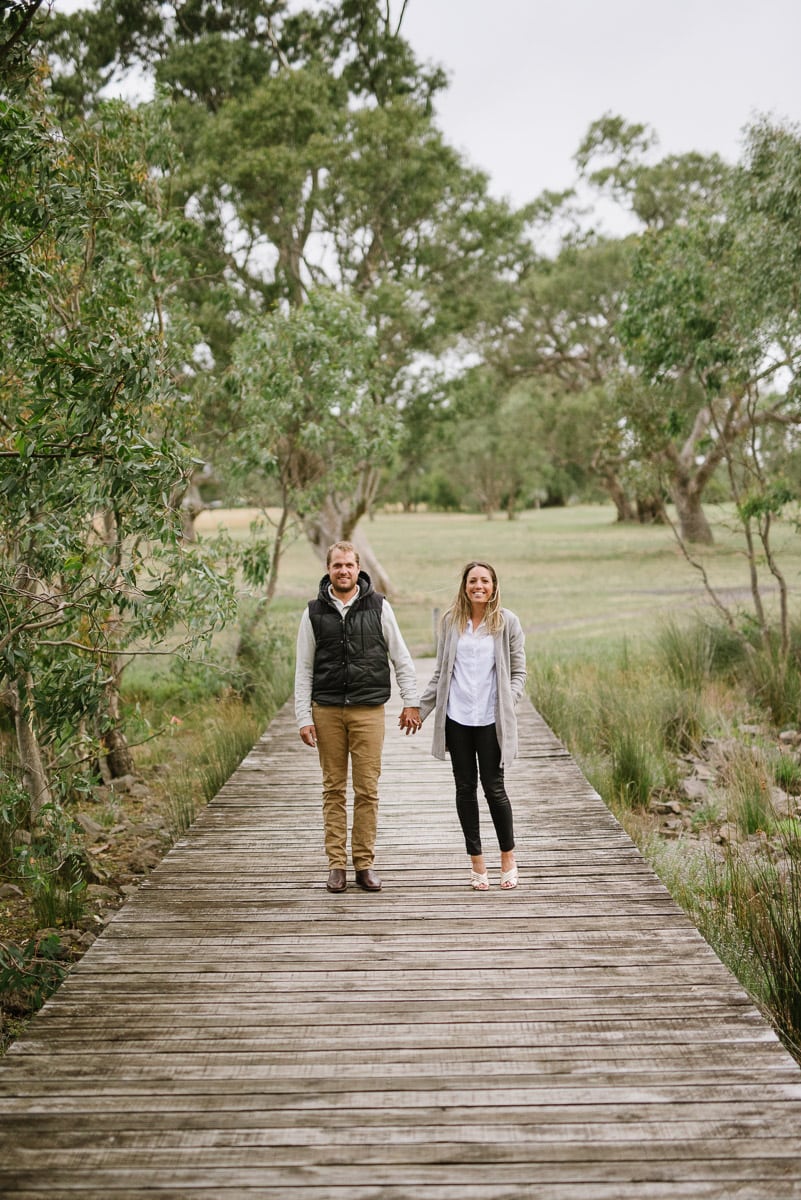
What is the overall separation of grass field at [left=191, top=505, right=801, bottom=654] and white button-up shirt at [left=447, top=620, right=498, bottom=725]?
6.69 meters

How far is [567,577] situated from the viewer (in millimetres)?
29031

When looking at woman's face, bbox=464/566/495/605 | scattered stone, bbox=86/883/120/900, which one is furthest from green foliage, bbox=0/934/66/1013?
woman's face, bbox=464/566/495/605

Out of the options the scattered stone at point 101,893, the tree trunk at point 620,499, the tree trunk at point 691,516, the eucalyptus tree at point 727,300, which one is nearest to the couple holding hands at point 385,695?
the scattered stone at point 101,893

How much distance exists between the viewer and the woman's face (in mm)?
4871

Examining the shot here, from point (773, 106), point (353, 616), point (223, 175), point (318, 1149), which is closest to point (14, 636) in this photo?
point (353, 616)

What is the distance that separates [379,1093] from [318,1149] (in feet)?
1.10

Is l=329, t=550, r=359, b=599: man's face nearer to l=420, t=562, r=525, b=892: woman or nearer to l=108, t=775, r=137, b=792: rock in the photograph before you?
l=420, t=562, r=525, b=892: woman

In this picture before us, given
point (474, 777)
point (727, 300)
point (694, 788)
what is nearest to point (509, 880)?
point (474, 777)

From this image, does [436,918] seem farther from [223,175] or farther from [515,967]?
[223,175]

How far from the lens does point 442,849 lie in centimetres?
571

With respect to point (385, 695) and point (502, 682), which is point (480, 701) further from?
point (385, 695)

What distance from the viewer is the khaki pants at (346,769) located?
16.4 ft

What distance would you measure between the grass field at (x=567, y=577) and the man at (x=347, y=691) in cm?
641

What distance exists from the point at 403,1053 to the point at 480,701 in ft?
6.16
